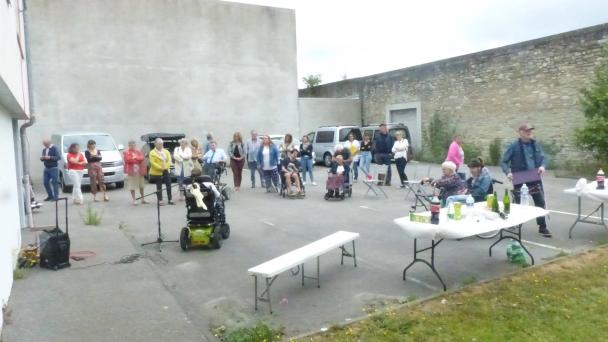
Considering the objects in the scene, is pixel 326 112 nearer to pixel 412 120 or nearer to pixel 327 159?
pixel 412 120

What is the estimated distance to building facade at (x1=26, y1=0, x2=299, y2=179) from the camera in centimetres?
1895

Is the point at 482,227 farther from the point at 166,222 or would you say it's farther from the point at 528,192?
the point at 166,222

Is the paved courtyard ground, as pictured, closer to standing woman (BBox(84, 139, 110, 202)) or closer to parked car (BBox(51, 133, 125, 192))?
standing woman (BBox(84, 139, 110, 202))

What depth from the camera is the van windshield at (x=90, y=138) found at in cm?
1617

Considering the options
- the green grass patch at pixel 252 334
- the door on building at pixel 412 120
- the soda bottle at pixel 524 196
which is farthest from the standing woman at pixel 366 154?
the green grass patch at pixel 252 334

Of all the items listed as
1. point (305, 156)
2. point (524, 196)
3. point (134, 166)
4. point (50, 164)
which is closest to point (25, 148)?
point (50, 164)

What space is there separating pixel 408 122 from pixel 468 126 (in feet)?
12.7

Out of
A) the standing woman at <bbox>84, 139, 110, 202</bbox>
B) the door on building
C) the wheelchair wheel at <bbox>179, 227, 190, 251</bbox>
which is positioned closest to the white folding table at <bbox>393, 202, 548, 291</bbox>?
the wheelchair wheel at <bbox>179, 227, 190, 251</bbox>

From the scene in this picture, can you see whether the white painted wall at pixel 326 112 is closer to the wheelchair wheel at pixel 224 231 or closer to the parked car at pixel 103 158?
the parked car at pixel 103 158

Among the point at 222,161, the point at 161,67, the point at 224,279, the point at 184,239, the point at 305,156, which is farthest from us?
the point at 161,67

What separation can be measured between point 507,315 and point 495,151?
16.2 meters

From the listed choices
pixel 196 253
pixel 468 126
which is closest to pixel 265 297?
pixel 196 253

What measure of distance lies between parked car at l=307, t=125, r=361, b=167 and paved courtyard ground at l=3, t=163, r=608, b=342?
10.1 m

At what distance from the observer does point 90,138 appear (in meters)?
16.5
